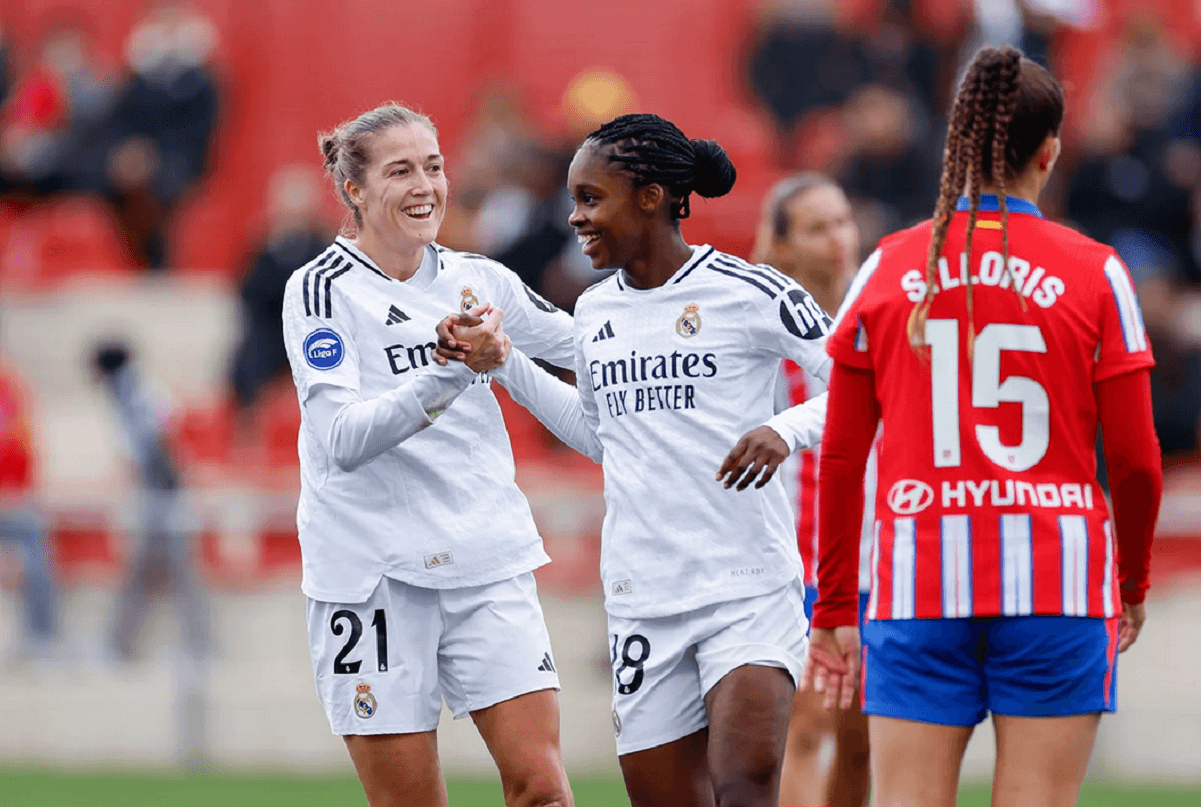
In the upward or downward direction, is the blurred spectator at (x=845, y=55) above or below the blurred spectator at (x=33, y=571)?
above

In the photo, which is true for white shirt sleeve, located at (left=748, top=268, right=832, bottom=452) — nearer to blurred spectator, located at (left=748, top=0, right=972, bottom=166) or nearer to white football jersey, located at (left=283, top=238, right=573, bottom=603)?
white football jersey, located at (left=283, top=238, right=573, bottom=603)

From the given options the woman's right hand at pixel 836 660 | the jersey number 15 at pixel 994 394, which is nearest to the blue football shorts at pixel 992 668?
the woman's right hand at pixel 836 660

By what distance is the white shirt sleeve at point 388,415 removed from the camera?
4539 millimetres

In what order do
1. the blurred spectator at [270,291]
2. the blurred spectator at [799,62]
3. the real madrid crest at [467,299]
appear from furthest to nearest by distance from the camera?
the blurred spectator at [799,62]
the blurred spectator at [270,291]
the real madrid crest at [467,299]

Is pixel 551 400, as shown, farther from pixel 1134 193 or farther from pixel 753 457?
pixel 1134 193

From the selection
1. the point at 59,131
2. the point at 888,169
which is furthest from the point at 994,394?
the point at 59,131

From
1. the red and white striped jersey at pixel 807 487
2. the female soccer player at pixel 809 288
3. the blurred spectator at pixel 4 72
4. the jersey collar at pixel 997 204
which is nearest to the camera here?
the jersey collar at pixel 997 204

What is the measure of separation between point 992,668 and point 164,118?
43.3ft

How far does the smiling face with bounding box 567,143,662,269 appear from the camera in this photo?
4.79m

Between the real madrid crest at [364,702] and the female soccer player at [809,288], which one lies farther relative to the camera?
the female soccer player at [809,288]

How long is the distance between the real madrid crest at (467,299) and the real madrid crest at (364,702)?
3.48ft

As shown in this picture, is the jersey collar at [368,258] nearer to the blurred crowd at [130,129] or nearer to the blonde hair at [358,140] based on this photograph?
the blonde hair at [358,140]

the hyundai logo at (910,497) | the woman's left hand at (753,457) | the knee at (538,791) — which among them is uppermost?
the woman's left hand at (753,457)

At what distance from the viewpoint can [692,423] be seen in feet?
15.6
